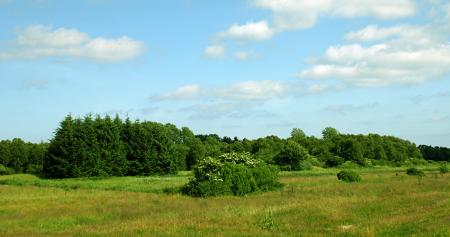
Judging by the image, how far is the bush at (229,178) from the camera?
41.4 m

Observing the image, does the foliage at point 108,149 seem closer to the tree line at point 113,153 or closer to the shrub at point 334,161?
the tree line at point 113,153

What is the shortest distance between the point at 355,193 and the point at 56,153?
46.3 meters

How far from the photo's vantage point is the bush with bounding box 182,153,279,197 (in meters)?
41.4

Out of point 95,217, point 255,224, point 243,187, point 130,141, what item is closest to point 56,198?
point 95,217

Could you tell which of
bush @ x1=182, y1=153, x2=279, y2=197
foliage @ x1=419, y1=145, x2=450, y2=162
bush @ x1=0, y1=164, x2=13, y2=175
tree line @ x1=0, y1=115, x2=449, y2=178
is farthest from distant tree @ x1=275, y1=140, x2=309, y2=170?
foliage @ x1=419, y1=145, x2=450, y2=162

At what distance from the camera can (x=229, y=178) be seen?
138ft

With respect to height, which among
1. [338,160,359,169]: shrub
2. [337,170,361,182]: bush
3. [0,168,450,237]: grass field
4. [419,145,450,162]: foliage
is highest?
[419,145,450,162]: foliage

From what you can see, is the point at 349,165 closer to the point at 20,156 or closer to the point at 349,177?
the point at 349,177

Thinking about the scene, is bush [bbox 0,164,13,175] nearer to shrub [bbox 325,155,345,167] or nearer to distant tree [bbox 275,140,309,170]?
distant tree [bbox 275,140,309,170]

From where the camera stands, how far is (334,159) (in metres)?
106

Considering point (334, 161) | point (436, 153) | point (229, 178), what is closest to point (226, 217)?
point (229, 178)

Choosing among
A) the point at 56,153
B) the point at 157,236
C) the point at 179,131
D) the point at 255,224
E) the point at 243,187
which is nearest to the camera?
the point at 157,236

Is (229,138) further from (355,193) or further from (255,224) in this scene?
(255,224)

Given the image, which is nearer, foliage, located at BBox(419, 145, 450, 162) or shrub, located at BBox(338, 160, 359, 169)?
shrub, located at BBox(338, 160, 359, 169)
